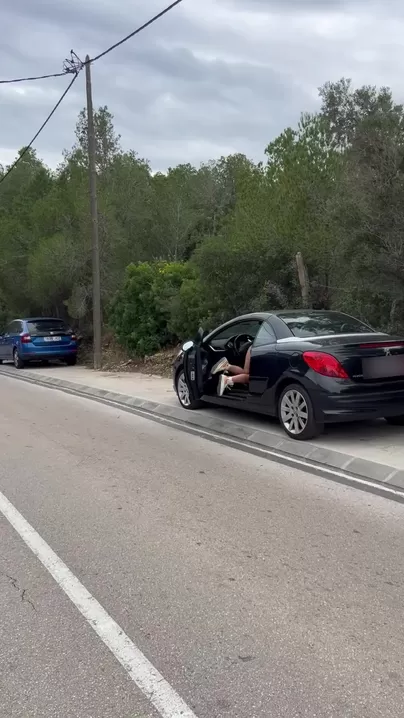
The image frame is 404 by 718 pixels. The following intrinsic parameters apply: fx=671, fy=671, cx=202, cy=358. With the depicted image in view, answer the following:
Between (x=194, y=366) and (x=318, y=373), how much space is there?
2651mm

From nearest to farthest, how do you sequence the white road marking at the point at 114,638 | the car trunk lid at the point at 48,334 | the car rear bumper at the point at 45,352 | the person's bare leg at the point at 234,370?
the white road marking at the point at 114,638, the person's bare leg at the point at 234,370, the car rear bumper at the point at 45,352, the car trunk lid at the point at 48,334

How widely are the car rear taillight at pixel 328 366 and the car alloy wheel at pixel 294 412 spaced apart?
396 mm

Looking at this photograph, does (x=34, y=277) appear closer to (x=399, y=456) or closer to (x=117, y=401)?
(x=117, y=401)

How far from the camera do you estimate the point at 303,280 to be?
472 inches

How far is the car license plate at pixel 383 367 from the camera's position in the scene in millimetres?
7066

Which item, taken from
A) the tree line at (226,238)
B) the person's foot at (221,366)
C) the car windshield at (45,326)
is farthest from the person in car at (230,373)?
the car windshield at (45,326)

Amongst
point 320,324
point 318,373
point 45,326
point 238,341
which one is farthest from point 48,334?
point 318,373

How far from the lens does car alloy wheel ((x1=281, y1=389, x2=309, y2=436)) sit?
7.29m

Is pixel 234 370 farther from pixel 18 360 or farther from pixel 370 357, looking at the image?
pixel 18 360

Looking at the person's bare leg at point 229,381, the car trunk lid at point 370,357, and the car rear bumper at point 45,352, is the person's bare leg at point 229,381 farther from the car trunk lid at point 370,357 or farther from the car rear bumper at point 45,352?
the car rear bumper at point 45,352

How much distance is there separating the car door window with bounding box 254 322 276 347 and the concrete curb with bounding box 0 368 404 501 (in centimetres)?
107

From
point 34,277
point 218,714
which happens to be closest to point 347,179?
point 218,714

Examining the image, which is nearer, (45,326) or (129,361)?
(129,361)

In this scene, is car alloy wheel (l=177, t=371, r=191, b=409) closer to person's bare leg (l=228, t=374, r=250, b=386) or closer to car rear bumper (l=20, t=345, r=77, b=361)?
person's bare leg (l=228, t=374, r=250, b=386)
